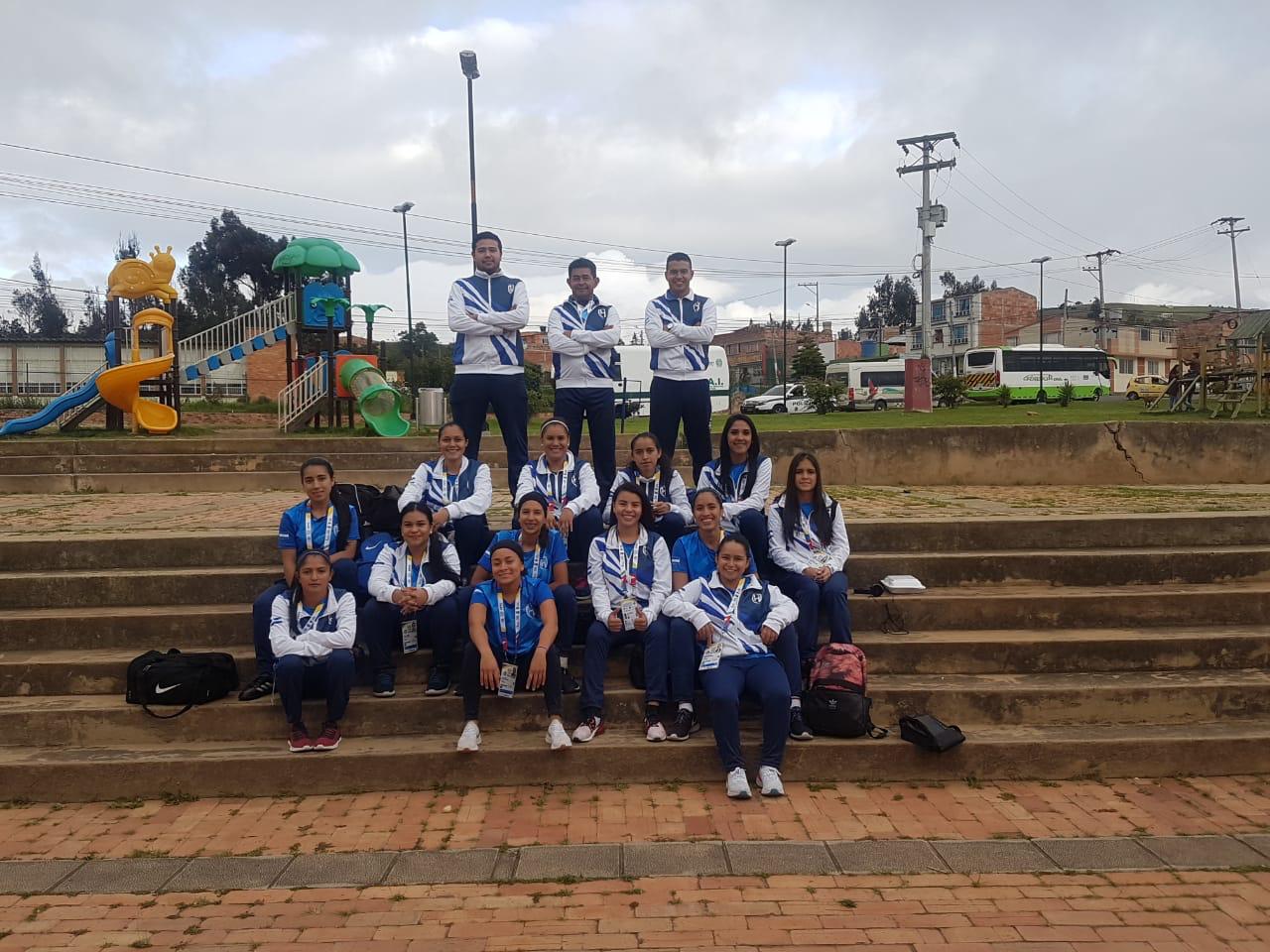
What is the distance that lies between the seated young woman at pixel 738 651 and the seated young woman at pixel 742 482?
0.80 metres

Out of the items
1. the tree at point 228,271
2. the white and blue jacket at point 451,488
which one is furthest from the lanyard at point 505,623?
the tree at point 228,271

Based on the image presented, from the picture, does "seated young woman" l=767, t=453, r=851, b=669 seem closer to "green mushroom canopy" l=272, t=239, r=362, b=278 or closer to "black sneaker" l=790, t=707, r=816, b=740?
"black sneaker" l=790, t=707, r=816, b=740

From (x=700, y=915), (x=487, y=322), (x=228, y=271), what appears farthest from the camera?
(x=228, y=271)

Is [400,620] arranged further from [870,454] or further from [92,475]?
[92,475]

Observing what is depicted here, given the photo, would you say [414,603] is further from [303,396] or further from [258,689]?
[303,396]

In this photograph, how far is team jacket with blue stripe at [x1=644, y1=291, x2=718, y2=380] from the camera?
21.4ft

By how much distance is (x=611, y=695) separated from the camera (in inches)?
200

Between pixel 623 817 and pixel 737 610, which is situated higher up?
pixel 737 610

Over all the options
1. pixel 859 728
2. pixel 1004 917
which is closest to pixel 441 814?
pixel 859 728

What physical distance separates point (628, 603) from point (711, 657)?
0.59 meters

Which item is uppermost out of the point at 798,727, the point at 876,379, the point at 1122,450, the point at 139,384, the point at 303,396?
the point at 876,379

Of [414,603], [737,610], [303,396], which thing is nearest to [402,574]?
[414,603]

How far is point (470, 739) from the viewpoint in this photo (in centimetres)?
468

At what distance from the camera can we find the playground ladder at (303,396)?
17.7 m
